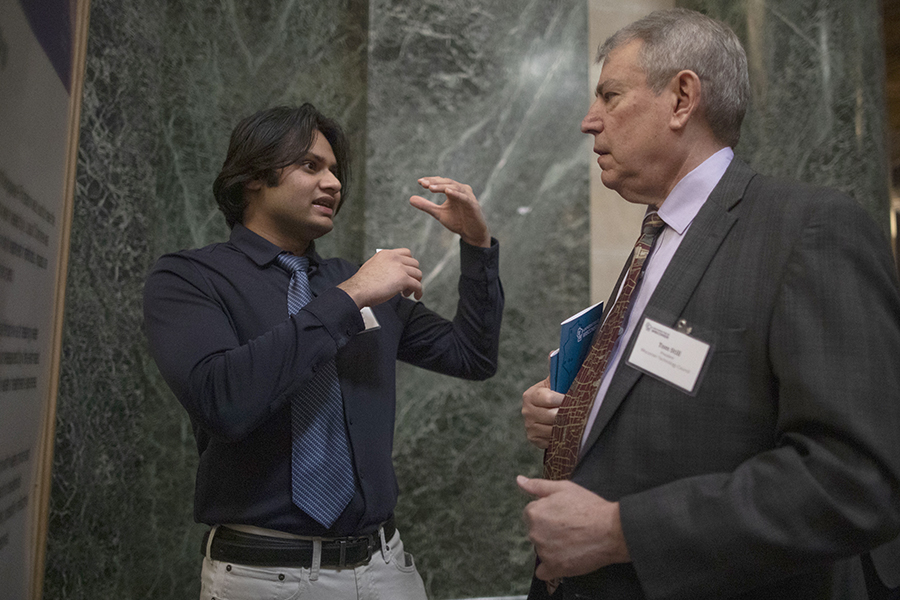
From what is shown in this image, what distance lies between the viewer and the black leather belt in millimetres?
1294

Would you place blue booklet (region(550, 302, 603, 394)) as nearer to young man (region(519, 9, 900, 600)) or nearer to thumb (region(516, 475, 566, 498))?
young man (region(519, 9, 900, 600))

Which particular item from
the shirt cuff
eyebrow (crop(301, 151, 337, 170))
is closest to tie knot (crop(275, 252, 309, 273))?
eyebrow (crop(301, 151, 337, 170))

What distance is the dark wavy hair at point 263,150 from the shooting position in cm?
163

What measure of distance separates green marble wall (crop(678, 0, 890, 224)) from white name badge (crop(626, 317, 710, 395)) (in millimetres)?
1807

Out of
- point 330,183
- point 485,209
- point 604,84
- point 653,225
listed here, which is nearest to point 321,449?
point 330,183

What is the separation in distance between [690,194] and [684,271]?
8.2 inches

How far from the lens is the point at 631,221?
300 centimetres

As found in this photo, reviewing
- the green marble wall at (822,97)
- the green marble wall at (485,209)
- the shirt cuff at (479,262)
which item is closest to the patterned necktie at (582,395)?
the shirt cuff at (479,262)

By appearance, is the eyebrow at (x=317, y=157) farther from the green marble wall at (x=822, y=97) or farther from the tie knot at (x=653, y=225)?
the green marble wall at (x=822, y=97)

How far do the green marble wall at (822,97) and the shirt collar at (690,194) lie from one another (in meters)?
1.52

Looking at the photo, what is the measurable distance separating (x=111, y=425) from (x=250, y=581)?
4.37ft

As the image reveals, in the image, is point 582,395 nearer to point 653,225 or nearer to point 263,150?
point 653,225

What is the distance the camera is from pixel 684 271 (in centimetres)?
101

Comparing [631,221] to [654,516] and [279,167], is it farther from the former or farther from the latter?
[654,516]
